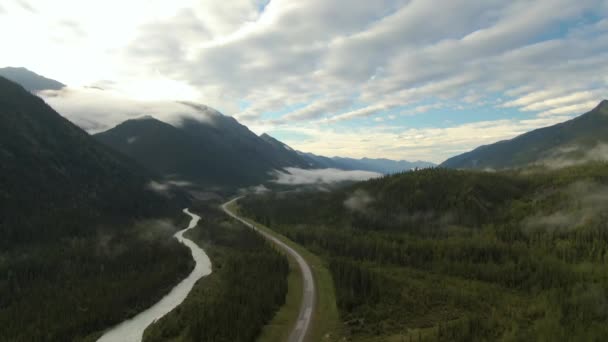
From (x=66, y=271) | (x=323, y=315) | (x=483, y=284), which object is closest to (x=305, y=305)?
(x=323, y=315)

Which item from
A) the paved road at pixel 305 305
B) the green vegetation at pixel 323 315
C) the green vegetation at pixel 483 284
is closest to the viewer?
the paved road at pixel 305 305

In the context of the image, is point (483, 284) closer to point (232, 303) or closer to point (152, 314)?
point (232, 303)

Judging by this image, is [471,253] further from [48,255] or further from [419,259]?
[48,255]

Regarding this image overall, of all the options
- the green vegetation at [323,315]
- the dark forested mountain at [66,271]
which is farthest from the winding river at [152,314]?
the green vegetation at [323,315]

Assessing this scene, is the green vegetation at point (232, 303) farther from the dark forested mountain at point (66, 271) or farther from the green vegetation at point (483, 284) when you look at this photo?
the green vegetation at point (483, 284)

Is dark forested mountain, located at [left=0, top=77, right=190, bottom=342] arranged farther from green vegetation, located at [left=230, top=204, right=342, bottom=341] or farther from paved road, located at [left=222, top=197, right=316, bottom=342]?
green vegetation, located at [left=230, top=204, right=342, bottom=341]

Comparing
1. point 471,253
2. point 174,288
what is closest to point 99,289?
point 174,288

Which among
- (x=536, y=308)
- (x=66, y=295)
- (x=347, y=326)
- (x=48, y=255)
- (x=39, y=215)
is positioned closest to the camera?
(x=347, y=326)

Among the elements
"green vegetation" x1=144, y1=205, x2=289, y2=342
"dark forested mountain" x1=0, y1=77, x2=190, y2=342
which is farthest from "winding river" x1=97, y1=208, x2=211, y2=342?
"green vegetation" x1=144, y1=205, x2=289, y2=342

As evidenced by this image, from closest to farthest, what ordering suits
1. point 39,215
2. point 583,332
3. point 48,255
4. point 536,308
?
point 583,332
point 536,308
point 48,255
point 39,215
